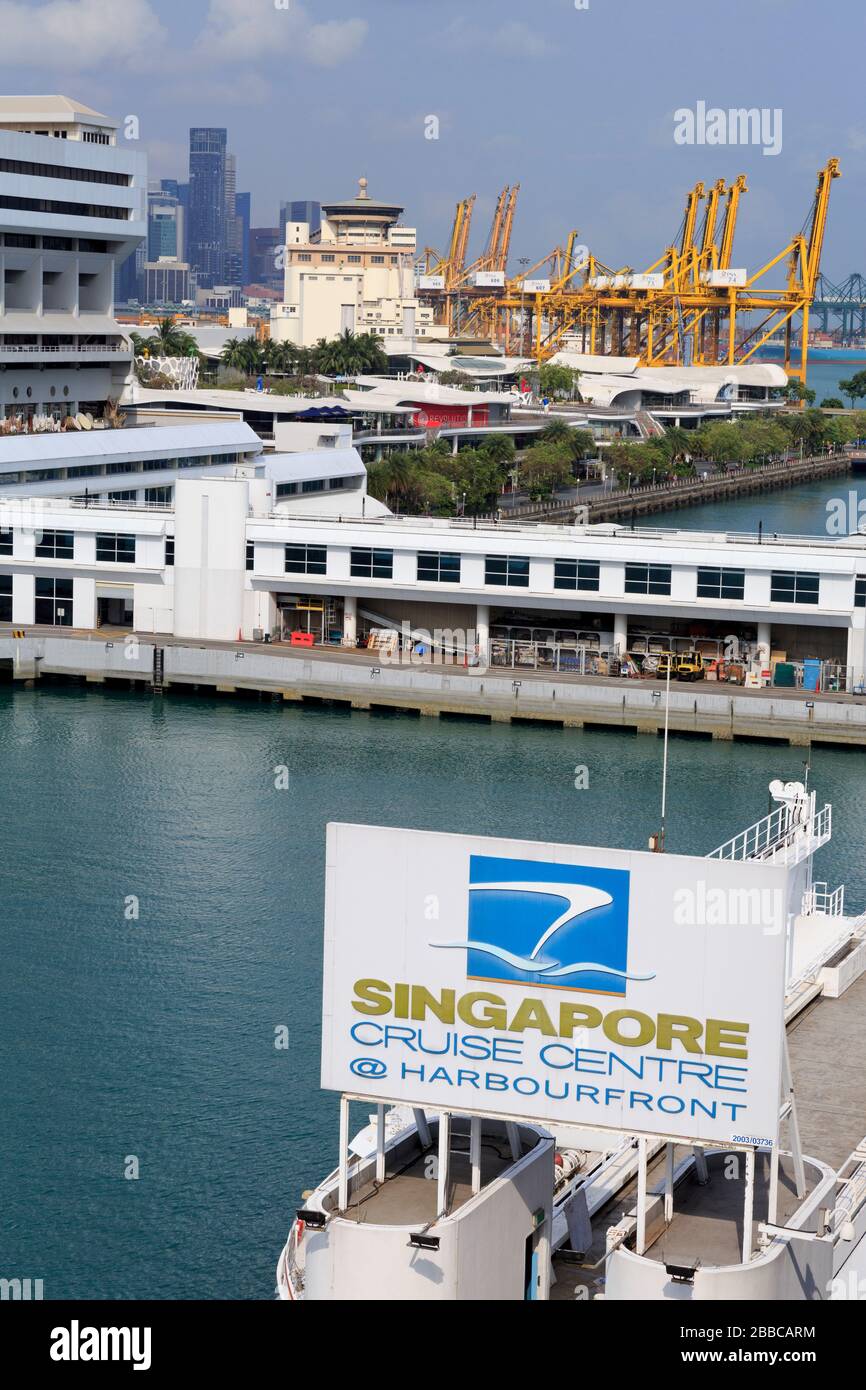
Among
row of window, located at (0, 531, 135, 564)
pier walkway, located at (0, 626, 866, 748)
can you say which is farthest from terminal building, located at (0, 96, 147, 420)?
pier walkway, located at (0, 626, 866, 748)

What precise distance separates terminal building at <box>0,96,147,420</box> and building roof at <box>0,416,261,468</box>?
12.4 ft

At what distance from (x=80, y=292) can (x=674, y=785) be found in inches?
1309

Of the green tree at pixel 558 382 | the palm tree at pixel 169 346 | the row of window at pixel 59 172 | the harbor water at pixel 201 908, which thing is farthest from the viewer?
the green tree at pixel 558 382

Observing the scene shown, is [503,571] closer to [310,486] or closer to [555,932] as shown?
[310,486]

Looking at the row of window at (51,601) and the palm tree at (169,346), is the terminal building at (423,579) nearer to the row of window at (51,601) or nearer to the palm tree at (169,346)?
the row of window at (51,601)

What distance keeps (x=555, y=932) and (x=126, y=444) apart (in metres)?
38.5

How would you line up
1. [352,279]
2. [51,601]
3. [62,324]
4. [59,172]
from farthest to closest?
[352,279]
[62,324]
[59,172]
[51,601]

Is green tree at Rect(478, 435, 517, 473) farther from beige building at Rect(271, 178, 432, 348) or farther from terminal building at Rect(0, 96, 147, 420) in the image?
beige building at Rect(271, 178, 432, 348)

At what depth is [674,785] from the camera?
2977cm

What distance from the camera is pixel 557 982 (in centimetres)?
1064

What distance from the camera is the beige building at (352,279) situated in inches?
4747
